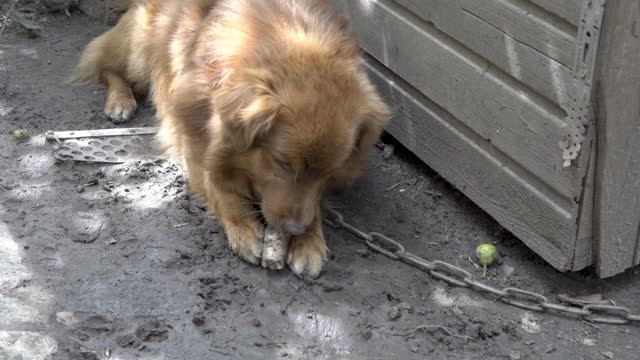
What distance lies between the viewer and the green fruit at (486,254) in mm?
4059

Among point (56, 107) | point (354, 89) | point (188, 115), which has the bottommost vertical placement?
point (56, 107)

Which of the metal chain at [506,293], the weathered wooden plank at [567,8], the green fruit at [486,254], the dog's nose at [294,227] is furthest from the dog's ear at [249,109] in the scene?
the green fruit at [486,254]

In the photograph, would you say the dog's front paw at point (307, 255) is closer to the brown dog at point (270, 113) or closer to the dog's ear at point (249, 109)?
the brown dog at point (270, 113)

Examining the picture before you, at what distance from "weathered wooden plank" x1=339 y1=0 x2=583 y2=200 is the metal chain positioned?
500 millimetres

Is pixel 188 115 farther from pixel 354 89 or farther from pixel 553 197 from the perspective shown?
pixel 553 197

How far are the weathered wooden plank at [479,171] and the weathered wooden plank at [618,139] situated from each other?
0.17 meters

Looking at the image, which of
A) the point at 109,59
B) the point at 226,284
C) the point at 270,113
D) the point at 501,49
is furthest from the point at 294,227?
the point at 109,59

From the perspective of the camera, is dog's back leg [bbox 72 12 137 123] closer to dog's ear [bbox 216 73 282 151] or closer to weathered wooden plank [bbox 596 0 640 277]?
dog's ear [bbox 216 73 282 151]

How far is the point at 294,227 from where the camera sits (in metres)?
3.68

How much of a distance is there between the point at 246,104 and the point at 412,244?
1253mm

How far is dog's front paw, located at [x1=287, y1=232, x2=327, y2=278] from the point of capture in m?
3.88

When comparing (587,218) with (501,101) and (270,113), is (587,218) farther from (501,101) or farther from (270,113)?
(270,113)

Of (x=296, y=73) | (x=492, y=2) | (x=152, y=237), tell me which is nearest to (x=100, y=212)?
(x=152, y=237)

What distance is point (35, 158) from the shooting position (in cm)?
464
